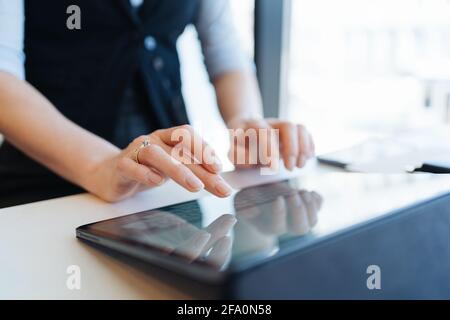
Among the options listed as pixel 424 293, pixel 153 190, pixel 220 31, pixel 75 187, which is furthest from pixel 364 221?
pixel 220 31

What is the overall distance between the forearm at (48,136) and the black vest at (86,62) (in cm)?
15

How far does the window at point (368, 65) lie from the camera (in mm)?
2018

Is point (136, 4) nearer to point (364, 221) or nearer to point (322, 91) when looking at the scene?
point (364, 221)

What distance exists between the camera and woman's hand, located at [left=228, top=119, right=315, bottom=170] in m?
0.70

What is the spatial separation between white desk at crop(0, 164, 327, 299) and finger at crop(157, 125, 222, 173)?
0.07 meters

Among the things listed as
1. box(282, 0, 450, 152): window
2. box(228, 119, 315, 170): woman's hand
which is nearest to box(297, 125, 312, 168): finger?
box(228, 119, 315, 170): woman's hand

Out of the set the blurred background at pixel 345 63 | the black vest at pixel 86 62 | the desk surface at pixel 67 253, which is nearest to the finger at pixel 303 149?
the desk surface at pixel 67 253

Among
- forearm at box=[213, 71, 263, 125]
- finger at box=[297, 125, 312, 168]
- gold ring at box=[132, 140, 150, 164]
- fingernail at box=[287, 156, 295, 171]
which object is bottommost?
gold ring at box=[132, 140, 150, 164]

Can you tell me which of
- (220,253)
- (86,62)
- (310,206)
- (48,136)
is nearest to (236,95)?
(86,62)

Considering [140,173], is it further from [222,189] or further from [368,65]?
[368,65]

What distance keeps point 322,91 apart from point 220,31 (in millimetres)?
1477

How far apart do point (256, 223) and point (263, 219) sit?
0.05ft

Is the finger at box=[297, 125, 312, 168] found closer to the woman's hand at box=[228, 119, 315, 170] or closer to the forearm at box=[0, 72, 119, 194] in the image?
the woman's hand at box=[228, 119, 315, 170]

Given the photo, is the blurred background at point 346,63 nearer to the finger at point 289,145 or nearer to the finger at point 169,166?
the finger at point 289,145
